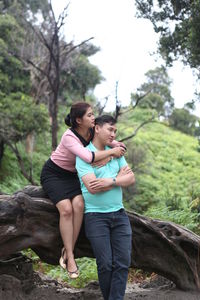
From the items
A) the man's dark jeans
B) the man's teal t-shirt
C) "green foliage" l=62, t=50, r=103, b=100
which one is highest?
"green foliage" l=62, t=50, r=103, b=100

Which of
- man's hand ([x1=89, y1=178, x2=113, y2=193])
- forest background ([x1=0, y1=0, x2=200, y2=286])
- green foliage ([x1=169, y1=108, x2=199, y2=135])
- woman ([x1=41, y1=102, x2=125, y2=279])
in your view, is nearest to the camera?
man's hand ([x1=89, y1=178, x2=113, y2=193])

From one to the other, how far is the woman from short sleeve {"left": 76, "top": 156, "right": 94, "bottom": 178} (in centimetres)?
13

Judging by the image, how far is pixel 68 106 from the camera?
1296 cm

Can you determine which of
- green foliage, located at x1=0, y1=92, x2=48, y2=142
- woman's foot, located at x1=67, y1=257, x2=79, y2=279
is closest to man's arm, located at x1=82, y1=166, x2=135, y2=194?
woman's foot, located at x1=67, y1=257, x2=79, y2=279

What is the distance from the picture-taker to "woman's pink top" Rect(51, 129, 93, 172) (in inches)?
133

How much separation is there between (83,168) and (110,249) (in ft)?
2.29

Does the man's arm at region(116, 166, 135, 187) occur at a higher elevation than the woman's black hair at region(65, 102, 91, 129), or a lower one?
lower

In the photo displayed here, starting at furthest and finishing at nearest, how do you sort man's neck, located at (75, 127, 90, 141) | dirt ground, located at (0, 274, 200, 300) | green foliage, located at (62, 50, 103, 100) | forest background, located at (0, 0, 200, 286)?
green foliage, located at (62, 50, 103, 100)
forest background, located at (0, 0, 200, 286)
dirt ground, located at (0, 274, 200, 300)
man's neck, located at (75, 127, 90, 141)

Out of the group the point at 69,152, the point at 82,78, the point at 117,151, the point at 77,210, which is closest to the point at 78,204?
the point at 77,210

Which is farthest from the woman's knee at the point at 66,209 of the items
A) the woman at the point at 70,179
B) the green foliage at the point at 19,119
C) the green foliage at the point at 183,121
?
the green foliage at the point at 183,121

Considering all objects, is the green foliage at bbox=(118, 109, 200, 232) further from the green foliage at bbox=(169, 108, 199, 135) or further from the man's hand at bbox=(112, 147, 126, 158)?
the man's hand at bbox=(112, 147, 126, 158)

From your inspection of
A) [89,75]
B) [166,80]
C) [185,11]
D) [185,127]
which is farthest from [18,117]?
[166,80]

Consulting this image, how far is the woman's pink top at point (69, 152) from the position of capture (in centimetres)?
339

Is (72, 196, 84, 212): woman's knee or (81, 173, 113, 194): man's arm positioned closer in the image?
(81, 173, 113, 194): man's arm
